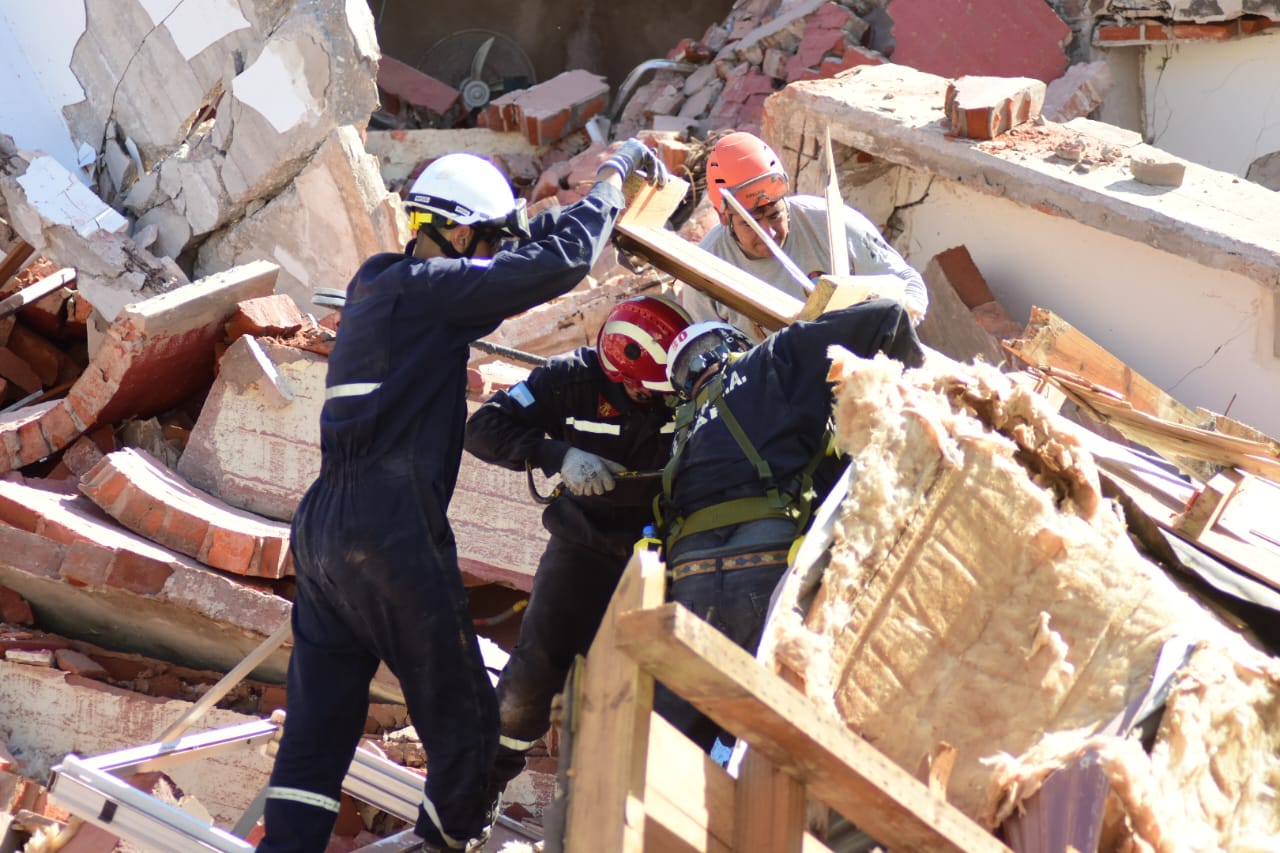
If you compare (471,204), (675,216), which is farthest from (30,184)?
(471,204)

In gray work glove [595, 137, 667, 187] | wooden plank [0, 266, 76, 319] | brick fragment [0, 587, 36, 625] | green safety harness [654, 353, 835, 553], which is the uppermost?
gray work glove [595, 137, 667, 187]

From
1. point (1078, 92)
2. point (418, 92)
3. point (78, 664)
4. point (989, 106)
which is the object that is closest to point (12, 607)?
point (78, 664)

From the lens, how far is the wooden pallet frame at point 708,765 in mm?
1697

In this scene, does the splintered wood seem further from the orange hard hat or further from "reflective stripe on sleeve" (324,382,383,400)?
the orange hard hat

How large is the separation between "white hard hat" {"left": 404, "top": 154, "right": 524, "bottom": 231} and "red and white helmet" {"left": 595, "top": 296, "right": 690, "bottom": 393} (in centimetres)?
51

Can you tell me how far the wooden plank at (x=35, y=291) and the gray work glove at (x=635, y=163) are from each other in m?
4.37

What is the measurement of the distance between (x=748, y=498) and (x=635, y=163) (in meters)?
1.07

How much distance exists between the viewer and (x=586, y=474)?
11.8 ft

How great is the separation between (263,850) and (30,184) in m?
4.82

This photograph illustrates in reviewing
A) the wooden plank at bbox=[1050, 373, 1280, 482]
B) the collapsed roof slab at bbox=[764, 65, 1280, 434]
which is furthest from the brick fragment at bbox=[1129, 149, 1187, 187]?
the wooden plank at bbox=[1050, 373, 1280, 482]

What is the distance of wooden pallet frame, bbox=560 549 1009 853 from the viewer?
5.57ft

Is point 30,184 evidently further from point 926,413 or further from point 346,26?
point 926,413

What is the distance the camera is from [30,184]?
6.76 meters

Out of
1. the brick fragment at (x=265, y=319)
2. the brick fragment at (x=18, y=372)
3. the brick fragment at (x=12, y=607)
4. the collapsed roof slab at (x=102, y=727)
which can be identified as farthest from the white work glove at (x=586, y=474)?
the brick fragment at (x=18, y=372)
